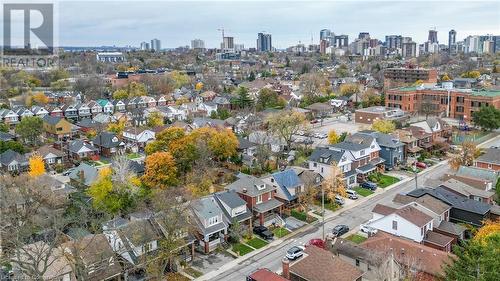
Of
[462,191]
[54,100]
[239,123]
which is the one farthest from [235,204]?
[54,100]

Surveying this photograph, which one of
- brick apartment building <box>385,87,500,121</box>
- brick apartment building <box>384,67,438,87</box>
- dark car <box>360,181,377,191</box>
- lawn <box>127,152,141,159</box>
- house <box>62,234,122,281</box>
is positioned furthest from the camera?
brick apartment building <box>384,67,438,87</box>

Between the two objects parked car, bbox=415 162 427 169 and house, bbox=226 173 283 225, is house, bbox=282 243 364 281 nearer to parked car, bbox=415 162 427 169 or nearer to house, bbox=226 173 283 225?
house, bbox=226 173 283 225

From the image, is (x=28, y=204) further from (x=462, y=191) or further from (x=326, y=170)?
(x=462, y=191)

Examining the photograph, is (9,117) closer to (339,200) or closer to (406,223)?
(339,200)

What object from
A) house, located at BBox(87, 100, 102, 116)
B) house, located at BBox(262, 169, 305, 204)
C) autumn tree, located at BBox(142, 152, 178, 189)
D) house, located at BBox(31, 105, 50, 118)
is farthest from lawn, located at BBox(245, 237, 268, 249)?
house, located at BBox(87, 100, 102, 116)

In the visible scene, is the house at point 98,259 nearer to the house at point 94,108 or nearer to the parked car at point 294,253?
the parked car at point 294,253

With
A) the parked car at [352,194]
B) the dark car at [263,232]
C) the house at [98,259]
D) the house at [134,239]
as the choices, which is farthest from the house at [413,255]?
the house at [98,259]

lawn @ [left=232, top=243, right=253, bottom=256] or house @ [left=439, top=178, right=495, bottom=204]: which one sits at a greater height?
house @ [left=439, top=178, right=495, bottom=204]

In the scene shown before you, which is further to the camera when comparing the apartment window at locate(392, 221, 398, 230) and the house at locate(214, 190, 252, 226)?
the house at locate(214, 190, 252, 226)
